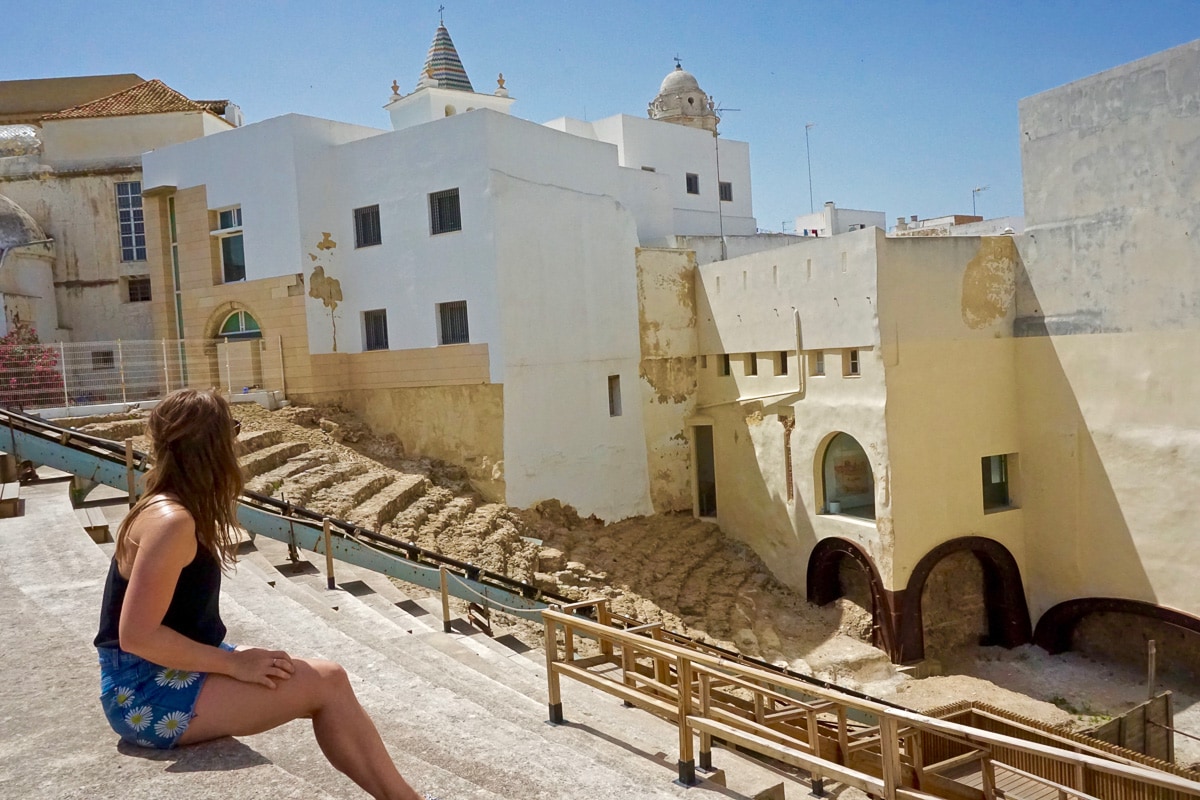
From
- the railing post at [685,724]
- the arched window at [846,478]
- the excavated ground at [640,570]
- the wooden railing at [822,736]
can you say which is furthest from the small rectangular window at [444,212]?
the railing post at [685,724]

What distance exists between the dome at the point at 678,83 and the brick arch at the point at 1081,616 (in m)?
20.5

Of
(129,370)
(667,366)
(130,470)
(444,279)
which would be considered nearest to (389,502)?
(130,470)

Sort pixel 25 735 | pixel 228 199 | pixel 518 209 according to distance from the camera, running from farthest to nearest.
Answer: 1. pixel 228 199
2. pixel 518 209
3. pixel 25 735

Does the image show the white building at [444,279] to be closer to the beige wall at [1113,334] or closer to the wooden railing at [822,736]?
the beige wall at [1113,334]

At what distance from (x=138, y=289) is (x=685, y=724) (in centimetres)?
2103

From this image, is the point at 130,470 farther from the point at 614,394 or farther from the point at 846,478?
the point at 846,478

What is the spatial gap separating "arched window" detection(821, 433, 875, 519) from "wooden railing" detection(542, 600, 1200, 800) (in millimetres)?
7427

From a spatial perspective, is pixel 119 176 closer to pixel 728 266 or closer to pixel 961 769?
pixel 728 266

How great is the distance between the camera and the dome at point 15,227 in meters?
20.4

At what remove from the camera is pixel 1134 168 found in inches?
554

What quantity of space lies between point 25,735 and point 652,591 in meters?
12.8

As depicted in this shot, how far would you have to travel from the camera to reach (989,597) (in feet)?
53.9

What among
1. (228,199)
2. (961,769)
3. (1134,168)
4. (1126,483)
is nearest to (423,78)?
(228,199)

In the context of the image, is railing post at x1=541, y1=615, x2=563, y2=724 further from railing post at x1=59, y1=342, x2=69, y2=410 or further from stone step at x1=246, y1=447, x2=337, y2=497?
railing post at x1=59, y1=342, x2=69, y2=410
